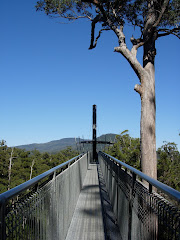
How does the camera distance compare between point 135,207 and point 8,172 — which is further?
point 8,172

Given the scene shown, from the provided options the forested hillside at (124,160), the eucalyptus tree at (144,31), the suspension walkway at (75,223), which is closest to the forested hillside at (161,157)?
the forested hillside at (124,160)

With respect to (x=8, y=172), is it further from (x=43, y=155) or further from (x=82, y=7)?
(x=82, y=7)

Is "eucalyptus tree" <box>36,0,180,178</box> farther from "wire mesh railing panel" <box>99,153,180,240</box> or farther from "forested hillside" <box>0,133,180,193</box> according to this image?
"forested hillside" <box>0,133,180,193</box>

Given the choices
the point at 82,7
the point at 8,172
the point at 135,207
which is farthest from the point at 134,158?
the point at 135,207

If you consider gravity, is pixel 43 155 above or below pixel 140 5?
below

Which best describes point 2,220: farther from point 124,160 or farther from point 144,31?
point 124,160

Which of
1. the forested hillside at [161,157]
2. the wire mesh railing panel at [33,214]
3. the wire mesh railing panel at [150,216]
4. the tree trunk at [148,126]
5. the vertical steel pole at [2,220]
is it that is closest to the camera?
the vertical steel pole at [2,220]

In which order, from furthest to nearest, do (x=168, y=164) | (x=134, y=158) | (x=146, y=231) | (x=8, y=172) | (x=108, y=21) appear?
(x=8, y=172) < (x=134, y=158) < (x=168, y=164) < (x=108, y=21) < (x=146, y=231)

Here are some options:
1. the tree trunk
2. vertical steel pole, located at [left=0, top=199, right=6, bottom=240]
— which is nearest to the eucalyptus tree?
the tree trunk

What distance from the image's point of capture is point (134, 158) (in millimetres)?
41781

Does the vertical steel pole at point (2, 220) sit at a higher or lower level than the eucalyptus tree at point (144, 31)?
lower

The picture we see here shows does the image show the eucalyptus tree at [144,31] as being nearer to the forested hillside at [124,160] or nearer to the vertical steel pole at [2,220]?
the vertical steel pole at [2,220]

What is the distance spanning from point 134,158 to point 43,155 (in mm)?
46486

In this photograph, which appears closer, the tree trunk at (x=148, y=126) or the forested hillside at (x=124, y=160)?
the tree trunk at (x=148, y=126)
